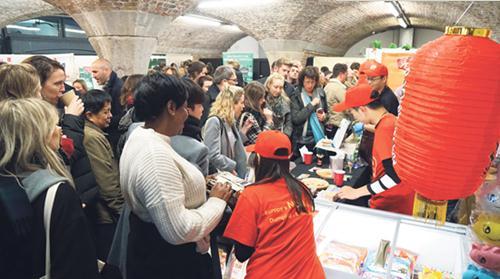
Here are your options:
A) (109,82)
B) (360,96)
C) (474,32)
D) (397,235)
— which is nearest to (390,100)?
(360,96)

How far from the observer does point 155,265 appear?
1.58 meters

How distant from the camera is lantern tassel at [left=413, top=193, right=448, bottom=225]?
1.75 metres

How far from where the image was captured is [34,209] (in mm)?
1143

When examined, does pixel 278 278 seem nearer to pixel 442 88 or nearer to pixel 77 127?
pixel 442 88

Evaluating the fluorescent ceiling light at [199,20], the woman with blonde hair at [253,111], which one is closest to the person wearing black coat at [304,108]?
the woman with blonde hair at [253,111]

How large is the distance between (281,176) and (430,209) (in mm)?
764

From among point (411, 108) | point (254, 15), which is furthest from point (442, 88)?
point (254, 15)

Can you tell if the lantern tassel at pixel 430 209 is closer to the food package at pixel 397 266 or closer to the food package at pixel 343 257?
the food package at pixel 397 266

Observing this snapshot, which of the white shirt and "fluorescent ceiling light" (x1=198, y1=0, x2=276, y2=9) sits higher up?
"fluorescent ceiling light" (x1=198, y1=0, x2=276, y2=9)

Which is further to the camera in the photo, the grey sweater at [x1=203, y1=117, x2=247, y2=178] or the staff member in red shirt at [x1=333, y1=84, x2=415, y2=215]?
the grey sweater at [x1=203, y1=117, x2=247, y2=178]

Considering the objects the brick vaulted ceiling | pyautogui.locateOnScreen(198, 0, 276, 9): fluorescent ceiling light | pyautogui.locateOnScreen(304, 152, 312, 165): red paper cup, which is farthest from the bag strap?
pyautogui.locateOnScreen(198, 0, 276, 9): fluorescent ceiling light

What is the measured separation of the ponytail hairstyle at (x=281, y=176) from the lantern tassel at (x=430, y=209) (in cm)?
55

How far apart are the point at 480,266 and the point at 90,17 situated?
6485mm

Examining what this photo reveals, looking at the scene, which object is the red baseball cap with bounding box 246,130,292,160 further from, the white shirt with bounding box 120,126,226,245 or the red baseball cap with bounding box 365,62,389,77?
the red baseball cap with bounding box 365,62,389,77
